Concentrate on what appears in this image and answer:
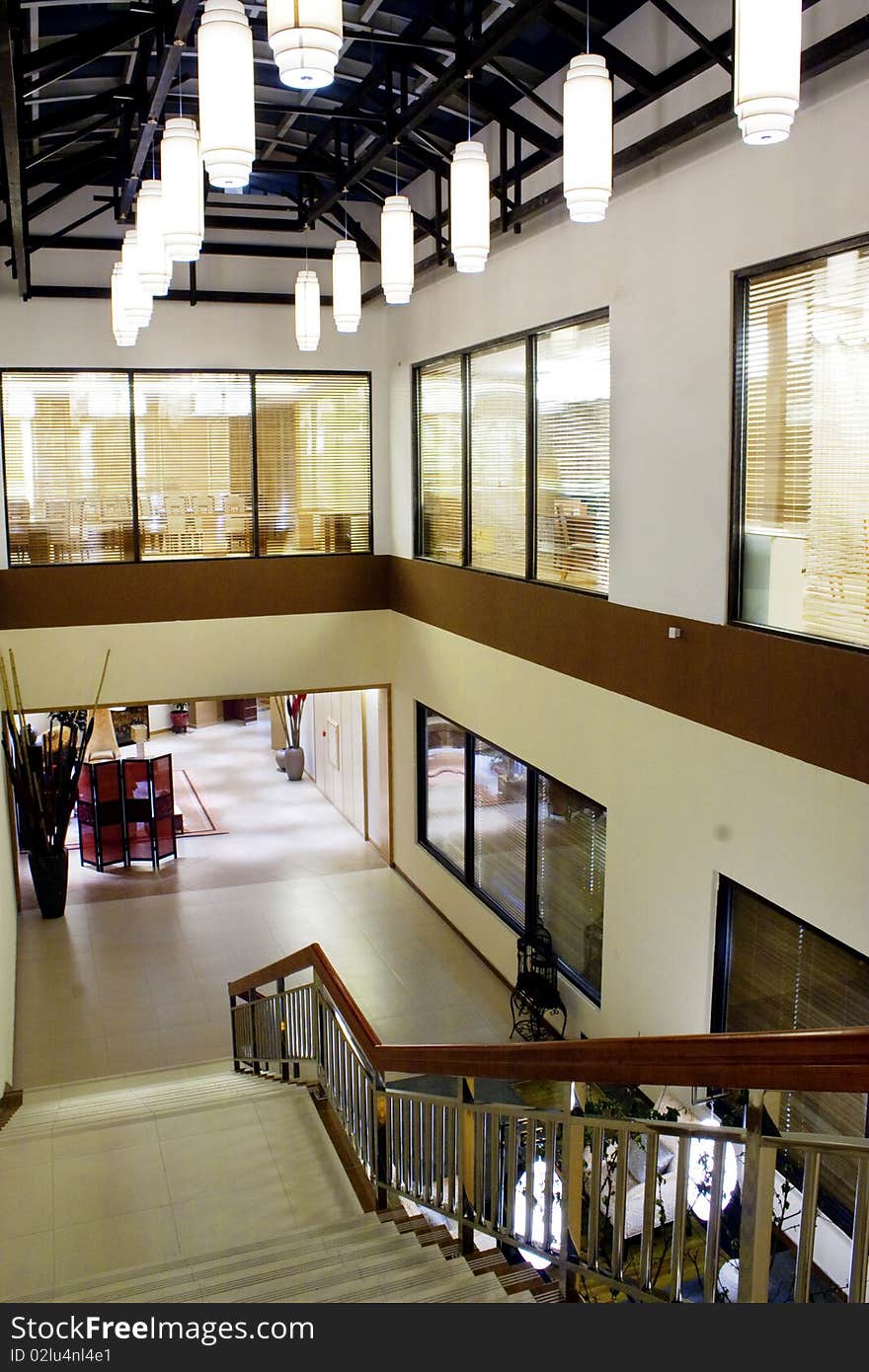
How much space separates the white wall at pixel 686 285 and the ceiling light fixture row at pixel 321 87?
1.63 meters

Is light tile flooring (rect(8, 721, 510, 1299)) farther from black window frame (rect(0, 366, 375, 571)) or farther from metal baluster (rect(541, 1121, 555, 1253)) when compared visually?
black window frame (rect(0, 366, 375, 571))

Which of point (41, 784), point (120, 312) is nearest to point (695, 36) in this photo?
point (120, 312)

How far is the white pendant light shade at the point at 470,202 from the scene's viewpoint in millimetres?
4227

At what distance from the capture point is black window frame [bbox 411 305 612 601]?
7.94m

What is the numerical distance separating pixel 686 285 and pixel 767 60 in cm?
367

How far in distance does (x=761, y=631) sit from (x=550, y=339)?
322 centimetres

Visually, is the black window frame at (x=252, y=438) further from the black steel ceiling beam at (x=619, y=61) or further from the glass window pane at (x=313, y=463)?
the black steel ceiling beam at (x=619, y=61)

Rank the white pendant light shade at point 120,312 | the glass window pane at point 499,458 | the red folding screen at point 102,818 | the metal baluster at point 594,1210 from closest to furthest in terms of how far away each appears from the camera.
A: the metal baluster at point 594,1210, the white pendant light shade at point 120,312, the glass window pane at point 499,458, the red folding screen at point 102,818

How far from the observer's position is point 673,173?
6203 mm

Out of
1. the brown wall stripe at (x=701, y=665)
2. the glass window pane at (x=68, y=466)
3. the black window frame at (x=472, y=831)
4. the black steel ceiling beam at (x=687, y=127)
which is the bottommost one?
the black window frame at (x=472, y=831)

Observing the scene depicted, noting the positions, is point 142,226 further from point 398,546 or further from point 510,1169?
point 398,546

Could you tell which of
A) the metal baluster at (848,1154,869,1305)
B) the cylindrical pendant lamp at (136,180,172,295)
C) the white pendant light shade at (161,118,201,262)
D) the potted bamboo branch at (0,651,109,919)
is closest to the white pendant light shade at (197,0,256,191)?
the white pendant light shade at (161,118,201,262)

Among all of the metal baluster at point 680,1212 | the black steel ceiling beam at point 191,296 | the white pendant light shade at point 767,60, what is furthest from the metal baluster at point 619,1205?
the black steel ceiling beam at point 191,296

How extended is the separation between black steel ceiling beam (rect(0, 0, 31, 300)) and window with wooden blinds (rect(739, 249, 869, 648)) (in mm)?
3469
